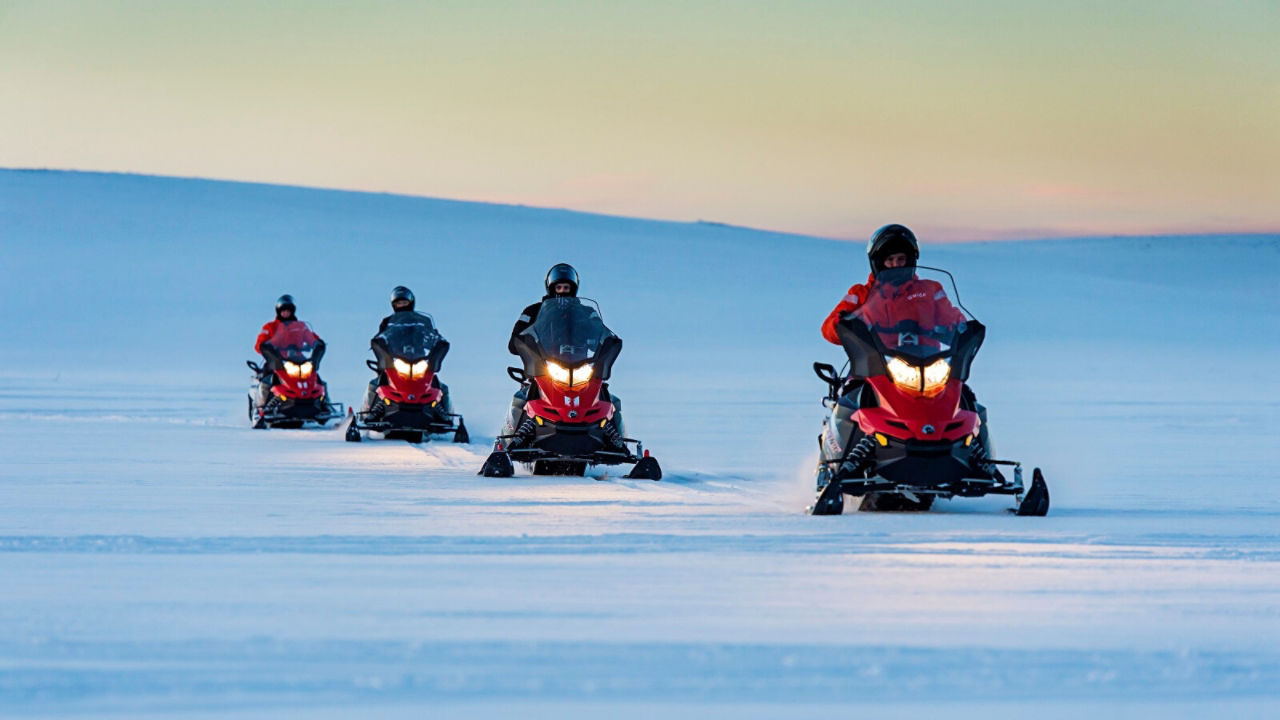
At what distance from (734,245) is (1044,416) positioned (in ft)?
206

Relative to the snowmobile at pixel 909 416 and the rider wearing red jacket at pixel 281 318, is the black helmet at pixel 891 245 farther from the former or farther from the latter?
the rider wearing red jacket at pixel 281 318

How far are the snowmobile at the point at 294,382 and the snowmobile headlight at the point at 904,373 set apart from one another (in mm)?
13922

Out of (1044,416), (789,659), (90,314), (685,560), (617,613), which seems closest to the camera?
(789,659)

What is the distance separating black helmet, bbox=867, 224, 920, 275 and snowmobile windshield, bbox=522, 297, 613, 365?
11.0ft

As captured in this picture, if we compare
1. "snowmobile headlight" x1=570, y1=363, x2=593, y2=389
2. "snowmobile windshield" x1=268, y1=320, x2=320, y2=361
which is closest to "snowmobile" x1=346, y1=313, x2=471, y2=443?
"snowmobile windshield" x1=268, y1=320, x2=320, y2=361

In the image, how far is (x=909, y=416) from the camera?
1162 centimetres

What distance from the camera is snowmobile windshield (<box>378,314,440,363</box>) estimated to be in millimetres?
21297

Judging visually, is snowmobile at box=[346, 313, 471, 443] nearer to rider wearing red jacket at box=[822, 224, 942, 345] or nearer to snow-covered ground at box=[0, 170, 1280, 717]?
snow-covered ground at box=[0, 170, 1280, 717]

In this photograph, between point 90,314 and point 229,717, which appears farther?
point 90,314

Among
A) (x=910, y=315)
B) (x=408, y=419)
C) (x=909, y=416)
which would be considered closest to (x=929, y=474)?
(x=909, y=416)

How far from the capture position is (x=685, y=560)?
30.0 ft

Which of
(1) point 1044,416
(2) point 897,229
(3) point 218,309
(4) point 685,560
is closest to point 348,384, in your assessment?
(1) point 1044,416

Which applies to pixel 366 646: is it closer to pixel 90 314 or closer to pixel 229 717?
pixel 229 717

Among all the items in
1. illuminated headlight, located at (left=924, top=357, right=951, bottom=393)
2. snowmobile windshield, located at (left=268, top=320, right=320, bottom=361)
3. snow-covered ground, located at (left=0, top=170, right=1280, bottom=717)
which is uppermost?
snowmobile windshield, located at (left=268, top=320, right=320, bottom=361)
